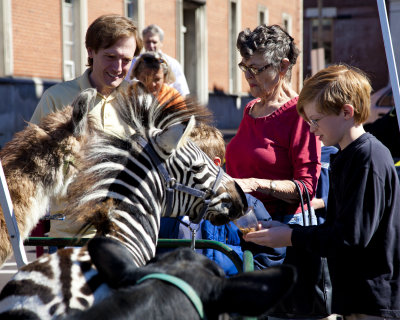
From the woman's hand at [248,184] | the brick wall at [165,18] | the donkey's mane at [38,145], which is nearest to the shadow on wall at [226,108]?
the brick wall at [165,18]

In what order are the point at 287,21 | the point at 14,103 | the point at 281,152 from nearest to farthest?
the point at 281,152
the point at 14,103
the point at 287,21

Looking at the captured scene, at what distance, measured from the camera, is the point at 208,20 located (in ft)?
89.9

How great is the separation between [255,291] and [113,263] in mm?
455

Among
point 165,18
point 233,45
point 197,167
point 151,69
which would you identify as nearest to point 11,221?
point 197,167

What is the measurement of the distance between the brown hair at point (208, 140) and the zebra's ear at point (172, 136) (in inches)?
52.6

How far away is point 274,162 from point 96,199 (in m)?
1.47

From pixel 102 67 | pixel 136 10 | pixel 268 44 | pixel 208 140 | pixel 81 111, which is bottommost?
pixel 208 140

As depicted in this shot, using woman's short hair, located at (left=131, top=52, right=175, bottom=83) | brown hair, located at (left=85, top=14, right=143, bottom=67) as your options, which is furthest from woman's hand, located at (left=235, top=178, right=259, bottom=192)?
woman's short hair, located at (left=131, top=52, right=175, bottom=83)

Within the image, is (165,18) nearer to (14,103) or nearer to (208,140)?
(14,103)

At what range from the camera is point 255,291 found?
5.45ft

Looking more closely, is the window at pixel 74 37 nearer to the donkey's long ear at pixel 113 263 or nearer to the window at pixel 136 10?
the window at pixel 136 10

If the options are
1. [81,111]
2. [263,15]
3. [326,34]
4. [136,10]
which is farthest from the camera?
[326,34]

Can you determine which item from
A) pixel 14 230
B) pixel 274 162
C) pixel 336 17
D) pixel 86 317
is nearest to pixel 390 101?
pixel 274 162

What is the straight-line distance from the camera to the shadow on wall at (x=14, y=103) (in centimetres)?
1645
